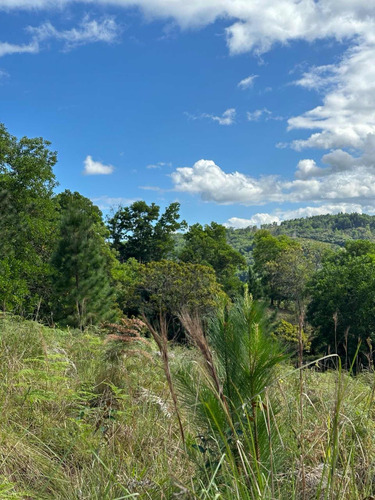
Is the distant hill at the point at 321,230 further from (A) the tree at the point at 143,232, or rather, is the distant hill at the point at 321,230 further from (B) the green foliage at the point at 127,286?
(B) the green foliage at the point at 127,286

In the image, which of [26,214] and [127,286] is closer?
[26,214]

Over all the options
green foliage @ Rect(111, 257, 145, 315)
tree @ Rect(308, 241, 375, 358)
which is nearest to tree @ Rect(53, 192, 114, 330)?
green foliage @ Rect(111, 257, 145, 315)

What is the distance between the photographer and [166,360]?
3.80ft

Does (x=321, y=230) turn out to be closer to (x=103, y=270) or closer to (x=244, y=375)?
(x=103, y=270)

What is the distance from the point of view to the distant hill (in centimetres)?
13212

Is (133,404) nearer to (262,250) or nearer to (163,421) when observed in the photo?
(163,421)

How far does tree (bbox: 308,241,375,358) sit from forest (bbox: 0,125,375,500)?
13cm

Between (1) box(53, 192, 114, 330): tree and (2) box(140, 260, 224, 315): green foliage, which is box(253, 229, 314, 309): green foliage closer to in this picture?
(2) box(140, 260, 224, 315): green foliage

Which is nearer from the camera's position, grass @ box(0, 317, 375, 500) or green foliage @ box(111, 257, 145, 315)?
grass @ box(0, 317, 375, 500)

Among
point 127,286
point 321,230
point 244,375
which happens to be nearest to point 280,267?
point 127,286

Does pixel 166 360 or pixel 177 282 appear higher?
pixel 166 360

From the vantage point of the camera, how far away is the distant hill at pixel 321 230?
433 ft

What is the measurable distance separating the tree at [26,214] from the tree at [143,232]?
52.0 feet

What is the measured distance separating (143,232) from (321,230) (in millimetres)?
122841
